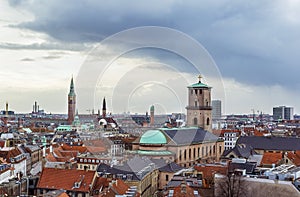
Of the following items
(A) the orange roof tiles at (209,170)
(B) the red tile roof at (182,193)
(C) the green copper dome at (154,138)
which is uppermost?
(C) the green copper dome at (154,138)

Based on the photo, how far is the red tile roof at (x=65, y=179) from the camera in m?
24.7

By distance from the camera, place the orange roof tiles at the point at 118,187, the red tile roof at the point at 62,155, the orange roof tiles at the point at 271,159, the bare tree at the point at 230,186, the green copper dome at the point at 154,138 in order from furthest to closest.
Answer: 1. the green copper dome at the point at 154,138
2. the red tile roof at the point at 62,155
3. the orange roof tiles at the point at 271,159
4. the orange roof tiles at the point at 118,187
5. the bare tree at the point at 230,186

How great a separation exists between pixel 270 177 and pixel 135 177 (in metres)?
9.23

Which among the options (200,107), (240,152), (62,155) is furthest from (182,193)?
(200,107)

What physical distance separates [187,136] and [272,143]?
1196 centimetres

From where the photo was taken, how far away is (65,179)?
25266 millimetres

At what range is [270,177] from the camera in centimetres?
2080

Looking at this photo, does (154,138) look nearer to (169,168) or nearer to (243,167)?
(169,168)

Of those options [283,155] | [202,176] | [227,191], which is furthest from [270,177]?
[283,155]

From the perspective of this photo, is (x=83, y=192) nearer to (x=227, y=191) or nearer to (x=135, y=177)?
(x=135, y=177)

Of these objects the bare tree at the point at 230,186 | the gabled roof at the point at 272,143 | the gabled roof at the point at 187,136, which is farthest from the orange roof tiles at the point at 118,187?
the gabled roof at the point at 272,143

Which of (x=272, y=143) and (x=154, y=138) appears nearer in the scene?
(x=154, y=138)

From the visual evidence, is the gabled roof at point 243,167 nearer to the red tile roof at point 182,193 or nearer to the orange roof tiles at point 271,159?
the red tile roof at point 182,193

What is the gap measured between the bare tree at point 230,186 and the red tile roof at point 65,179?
750cm
